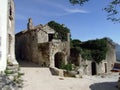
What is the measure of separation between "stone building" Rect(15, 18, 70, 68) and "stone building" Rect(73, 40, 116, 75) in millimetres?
2542

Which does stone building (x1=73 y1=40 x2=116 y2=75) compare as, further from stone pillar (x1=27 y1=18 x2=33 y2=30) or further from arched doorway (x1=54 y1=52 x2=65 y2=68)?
stone pillar (x1=27 y1=18 x2=33 y2=30)

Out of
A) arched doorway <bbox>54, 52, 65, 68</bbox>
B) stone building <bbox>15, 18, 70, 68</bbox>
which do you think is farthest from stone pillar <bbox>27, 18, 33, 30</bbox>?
arched doorway <bbox>54, 52, 65, 68</bbox>

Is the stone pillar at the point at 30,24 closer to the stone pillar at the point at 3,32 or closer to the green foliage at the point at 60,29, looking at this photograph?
the green foliage at the point at 60,29

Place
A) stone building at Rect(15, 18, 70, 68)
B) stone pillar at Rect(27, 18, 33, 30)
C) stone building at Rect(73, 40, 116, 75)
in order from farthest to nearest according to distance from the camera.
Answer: stone pillar at Rect(27, 18, 33, 30), stone building at Rect(73, 40, 116, 75), stone building at Rect(15, 18, 70, 68)

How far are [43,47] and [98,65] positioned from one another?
338 inches

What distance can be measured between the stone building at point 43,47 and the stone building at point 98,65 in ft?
8.34

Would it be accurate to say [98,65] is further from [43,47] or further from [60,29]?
[60,29]

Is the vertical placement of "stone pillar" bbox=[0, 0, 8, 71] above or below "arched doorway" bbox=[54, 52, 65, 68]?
above

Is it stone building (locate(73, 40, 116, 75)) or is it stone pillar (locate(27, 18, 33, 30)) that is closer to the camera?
stone building (locate(73, 40, 116, 75))

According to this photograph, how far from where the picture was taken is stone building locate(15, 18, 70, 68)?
27547 mm

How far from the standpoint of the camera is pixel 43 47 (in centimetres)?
2802

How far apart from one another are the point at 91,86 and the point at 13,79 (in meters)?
6.11

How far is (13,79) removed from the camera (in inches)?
628

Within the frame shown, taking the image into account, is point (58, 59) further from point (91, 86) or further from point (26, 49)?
point (91, 86)
